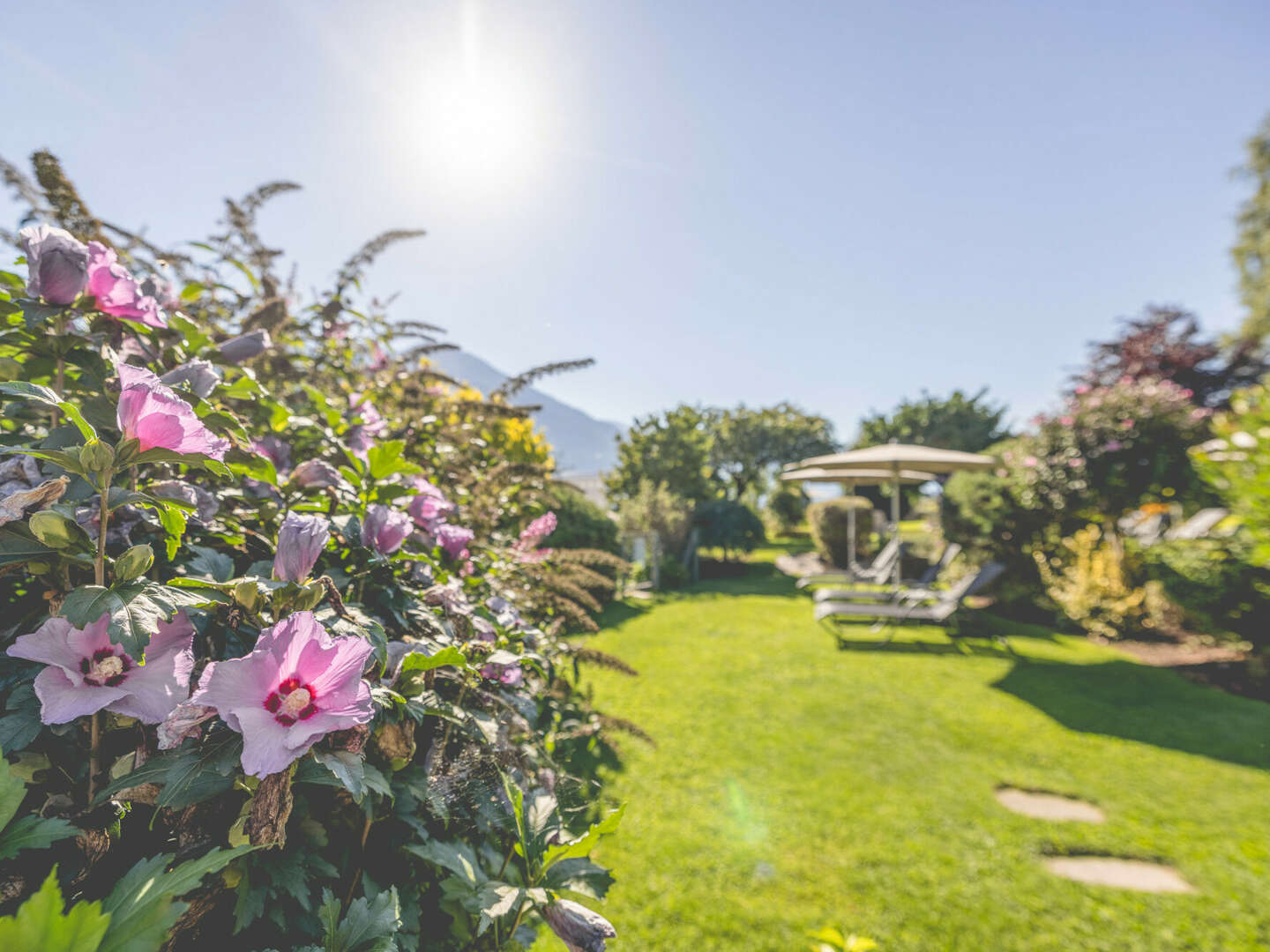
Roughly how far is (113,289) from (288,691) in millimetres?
871

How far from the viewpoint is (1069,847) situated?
10.9 feet

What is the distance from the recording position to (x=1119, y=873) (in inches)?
124

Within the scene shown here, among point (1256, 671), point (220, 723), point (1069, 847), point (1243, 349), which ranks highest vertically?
point (1243, 349)

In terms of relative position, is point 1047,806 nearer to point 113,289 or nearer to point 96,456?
point 96,456

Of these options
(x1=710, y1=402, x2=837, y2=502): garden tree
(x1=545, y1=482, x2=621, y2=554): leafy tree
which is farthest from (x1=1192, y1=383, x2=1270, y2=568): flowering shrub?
(x1=710, y1=402, x2=837, y2=502): garden tree

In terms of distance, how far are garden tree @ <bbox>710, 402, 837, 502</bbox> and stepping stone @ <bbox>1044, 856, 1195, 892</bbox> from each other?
25059mm

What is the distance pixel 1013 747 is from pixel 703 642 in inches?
151

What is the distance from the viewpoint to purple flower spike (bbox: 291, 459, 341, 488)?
1.07 m

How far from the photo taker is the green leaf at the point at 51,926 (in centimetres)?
44

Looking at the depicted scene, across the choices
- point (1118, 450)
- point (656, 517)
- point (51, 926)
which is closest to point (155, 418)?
point (51, 926)

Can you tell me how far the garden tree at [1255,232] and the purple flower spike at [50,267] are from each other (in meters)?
32.1

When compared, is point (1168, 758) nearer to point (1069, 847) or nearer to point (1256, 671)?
point (1069, 847)

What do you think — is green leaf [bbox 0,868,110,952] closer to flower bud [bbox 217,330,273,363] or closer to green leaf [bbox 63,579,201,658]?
green leaf [bbox 63,579,201,658]

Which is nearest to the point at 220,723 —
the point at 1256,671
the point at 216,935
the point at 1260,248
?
the point at 216,935
